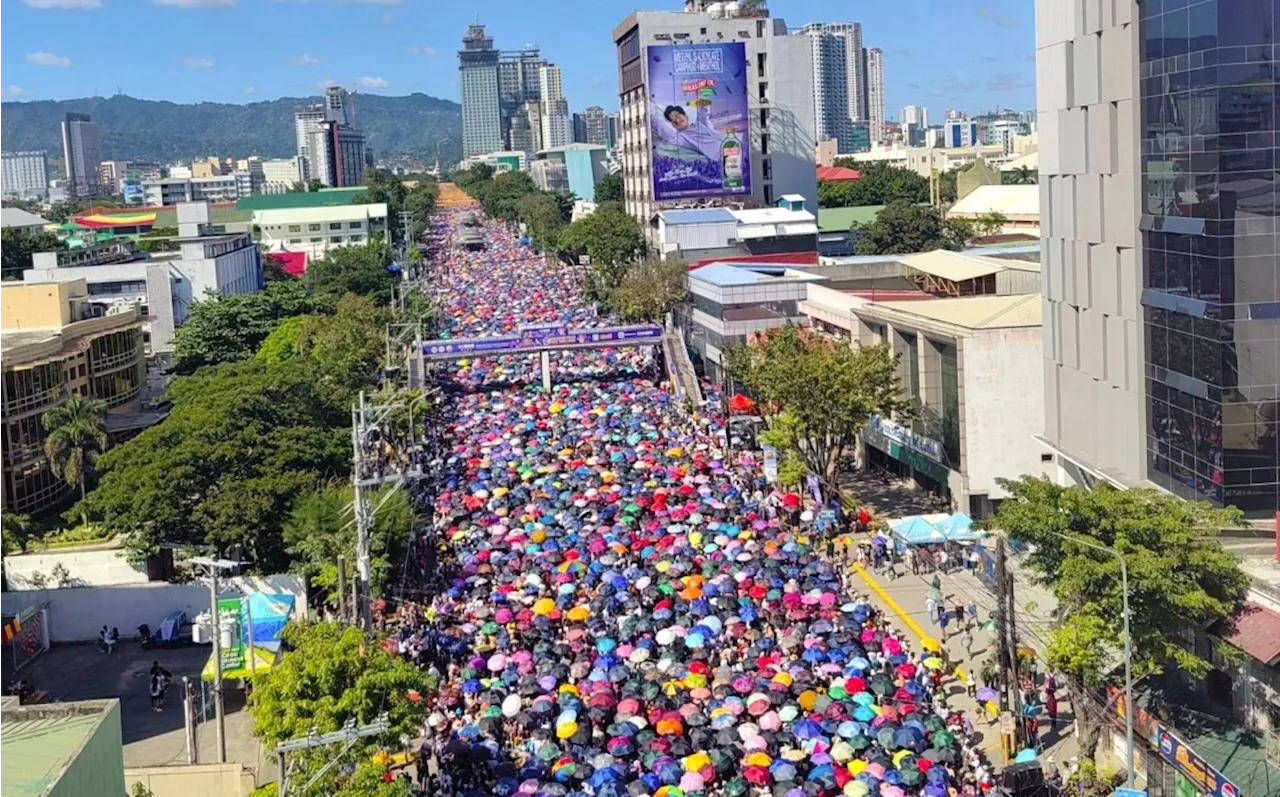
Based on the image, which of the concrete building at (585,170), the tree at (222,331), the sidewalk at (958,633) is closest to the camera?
the sidewalk at (958,633)

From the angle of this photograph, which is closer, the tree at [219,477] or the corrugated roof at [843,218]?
the tree at [219,477]

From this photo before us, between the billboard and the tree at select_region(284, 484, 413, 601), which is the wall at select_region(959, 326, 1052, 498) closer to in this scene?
the tree at select_region(284, 484, 413, 601)

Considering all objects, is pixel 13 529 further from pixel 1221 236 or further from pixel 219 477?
pixel 1221 236

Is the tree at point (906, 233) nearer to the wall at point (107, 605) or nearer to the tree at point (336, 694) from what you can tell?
the wall at point (107, 605)

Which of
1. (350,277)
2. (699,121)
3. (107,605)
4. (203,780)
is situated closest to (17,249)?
(350,277)

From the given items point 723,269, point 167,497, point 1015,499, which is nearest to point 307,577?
point 167,497

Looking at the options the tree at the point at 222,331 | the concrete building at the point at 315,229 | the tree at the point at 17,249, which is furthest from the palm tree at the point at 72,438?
the concrete building at the point at 315,229
